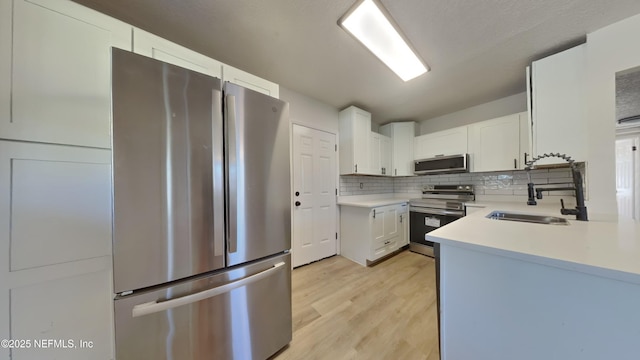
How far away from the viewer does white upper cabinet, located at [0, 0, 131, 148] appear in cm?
83

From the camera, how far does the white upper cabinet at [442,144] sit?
9.36ft

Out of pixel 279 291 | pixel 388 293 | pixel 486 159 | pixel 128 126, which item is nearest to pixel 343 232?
pixel 388 293

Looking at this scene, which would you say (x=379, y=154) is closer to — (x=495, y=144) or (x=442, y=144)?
(x=442, y=144)

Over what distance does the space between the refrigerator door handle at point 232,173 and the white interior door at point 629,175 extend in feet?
20.6

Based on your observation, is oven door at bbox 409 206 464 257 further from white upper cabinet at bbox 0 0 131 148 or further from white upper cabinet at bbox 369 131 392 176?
white upper cabinet at bbox 0 0 131 148

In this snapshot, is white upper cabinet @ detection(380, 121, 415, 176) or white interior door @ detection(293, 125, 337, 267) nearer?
white interior door @ detection(293, 125, 337, 267)

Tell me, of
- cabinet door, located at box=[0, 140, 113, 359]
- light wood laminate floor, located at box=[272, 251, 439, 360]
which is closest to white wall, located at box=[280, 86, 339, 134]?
cabinet door, located at box=[0, 140, 113, 359]

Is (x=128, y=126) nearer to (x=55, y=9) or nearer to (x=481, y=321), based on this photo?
(x=55, y=9)

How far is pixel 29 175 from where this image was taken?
0.86m

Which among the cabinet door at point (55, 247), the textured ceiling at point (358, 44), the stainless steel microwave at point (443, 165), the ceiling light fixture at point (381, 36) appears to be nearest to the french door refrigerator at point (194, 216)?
the cabinet door at point (55, 247)

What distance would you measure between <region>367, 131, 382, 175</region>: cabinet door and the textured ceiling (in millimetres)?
960

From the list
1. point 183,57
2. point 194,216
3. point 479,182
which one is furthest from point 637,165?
point 183,57

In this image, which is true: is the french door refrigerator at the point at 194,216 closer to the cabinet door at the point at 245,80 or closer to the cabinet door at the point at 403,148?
the cabinet door at the point at 245,80

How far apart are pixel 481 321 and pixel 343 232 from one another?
7.42 ft
